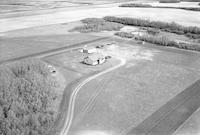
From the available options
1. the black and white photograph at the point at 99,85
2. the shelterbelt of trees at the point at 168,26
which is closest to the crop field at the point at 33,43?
the black and white photograph at the point at 99,85

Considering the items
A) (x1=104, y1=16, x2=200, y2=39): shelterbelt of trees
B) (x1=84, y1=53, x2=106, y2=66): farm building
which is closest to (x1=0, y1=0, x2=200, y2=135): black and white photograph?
(x1=84, y1=53, x2=106, y2=66): farm building

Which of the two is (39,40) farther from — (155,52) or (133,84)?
(133,84)

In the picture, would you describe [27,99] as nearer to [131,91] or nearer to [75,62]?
[131,91]

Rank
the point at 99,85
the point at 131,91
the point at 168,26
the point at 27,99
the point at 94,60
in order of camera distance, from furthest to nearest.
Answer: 1. the point at 168,26
2. the point at 94,60
3. the point at 99,85
4. the point at 131,91
5. the point at 27,99

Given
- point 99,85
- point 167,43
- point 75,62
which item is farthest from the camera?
point 167,43

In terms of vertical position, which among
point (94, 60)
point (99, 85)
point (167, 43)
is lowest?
point (99, 85)

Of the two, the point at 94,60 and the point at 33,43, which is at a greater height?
the point at 33,43

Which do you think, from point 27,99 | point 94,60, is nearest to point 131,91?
point 94,60

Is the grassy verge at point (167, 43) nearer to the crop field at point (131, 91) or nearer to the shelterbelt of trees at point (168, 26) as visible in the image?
the crop field at point (131, 91)
